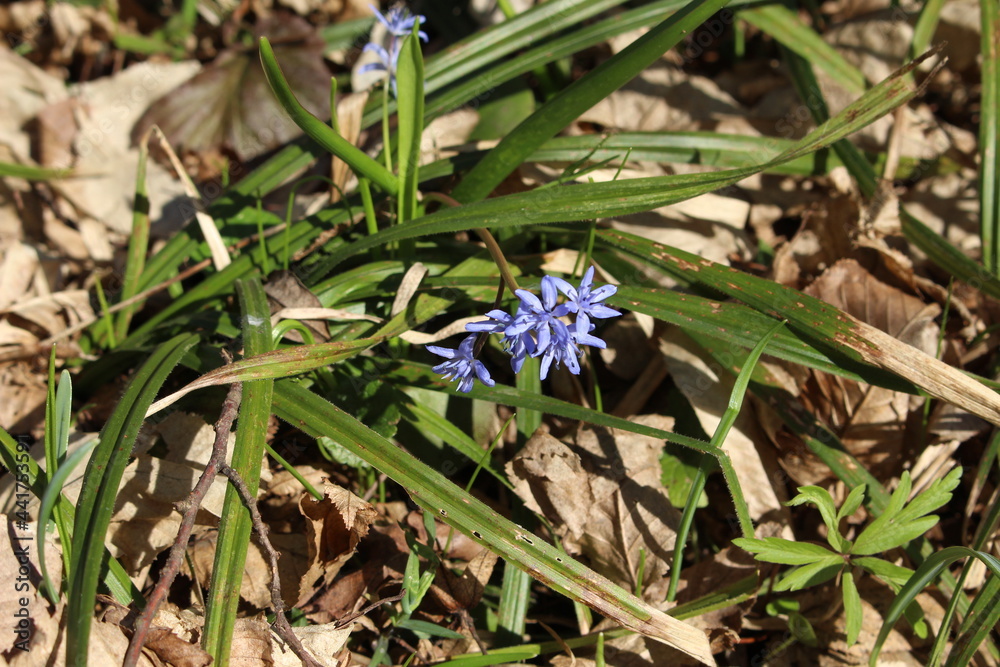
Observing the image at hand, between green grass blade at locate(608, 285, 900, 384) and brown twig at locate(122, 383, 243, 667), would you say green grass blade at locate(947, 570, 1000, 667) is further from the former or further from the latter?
brown twig at locate(122, 383, 243, 667)

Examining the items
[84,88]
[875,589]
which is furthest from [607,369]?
[84,88]

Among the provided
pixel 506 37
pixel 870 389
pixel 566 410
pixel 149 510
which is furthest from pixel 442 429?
pixel 506 37

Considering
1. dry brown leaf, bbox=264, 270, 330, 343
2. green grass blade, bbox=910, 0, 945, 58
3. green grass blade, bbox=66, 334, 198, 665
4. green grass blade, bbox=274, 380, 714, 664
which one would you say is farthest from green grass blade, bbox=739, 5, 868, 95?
green grass blade, bbox=66, 334, 198, 665

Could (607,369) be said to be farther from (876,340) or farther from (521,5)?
(521,5)

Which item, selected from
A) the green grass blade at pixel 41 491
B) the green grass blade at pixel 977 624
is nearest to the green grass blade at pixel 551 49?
the green grass blade at pixel 41 491

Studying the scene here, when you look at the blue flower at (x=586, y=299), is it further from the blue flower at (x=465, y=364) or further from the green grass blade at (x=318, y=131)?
the green grass blade at (x=318, y=131)

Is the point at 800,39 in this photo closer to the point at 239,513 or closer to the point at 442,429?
the point at 442,429
